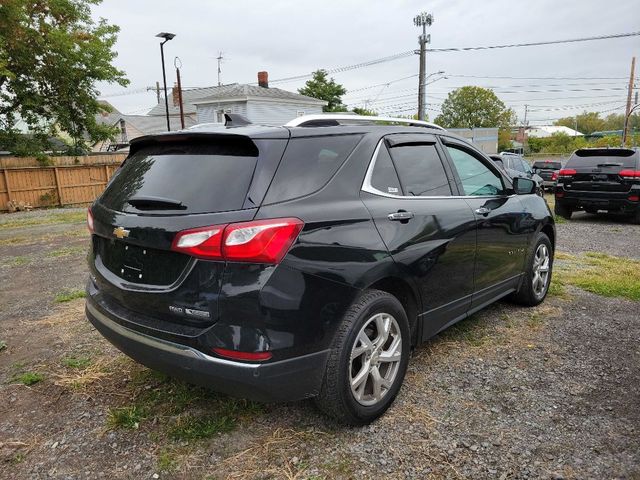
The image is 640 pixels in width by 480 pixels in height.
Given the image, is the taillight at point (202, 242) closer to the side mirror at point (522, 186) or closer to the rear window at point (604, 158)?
the side mirror at point (522, 186)

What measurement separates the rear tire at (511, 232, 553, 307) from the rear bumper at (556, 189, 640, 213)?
6.64 meters

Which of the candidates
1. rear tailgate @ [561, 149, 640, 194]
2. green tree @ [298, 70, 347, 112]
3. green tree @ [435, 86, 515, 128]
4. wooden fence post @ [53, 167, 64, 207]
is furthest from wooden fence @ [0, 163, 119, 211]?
green tree @ [435, 86, 515, 128]

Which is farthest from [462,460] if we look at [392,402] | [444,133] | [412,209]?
[444,133]

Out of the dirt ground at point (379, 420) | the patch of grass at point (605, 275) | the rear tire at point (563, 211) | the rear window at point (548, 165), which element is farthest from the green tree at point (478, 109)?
the dirt ground at point (379, 420)

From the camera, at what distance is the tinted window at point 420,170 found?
3.15 meters

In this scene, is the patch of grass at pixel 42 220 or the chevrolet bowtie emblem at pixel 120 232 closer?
the chevrolet bowtie emblem at pixel 120 232

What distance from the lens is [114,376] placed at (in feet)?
11.3

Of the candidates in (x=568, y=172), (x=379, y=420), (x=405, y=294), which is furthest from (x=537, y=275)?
(x=568, y=172)

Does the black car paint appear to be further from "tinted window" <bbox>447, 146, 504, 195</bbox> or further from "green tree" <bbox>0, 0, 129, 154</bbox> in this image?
Result: "green tree" <bbox>0, 0, 129, 154</bbox>

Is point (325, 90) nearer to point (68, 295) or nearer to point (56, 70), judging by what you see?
point (56, 70)

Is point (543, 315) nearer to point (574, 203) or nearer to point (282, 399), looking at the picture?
point (282, 399)

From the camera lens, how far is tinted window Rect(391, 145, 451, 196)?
124 inches

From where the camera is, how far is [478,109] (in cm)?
7950

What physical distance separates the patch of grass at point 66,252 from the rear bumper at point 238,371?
6557 mm
